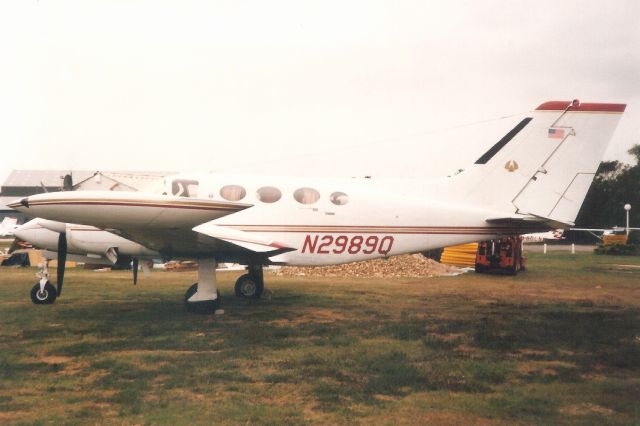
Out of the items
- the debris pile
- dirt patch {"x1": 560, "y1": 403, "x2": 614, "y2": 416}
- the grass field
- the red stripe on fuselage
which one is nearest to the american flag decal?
the red stripe on fuselage

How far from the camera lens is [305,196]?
11.1 m

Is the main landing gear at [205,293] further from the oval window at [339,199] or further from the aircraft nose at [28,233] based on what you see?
the aircraft nose at [28,233]

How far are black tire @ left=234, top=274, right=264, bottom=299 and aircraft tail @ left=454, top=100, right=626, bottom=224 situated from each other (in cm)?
516

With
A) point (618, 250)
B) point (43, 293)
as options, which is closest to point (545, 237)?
point (618, 250)

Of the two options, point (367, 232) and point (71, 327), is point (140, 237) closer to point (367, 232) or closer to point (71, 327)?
point (71, 327)

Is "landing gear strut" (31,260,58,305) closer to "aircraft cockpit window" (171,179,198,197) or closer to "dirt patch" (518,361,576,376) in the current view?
"aircraft cockpit window" (171,179,198,197)

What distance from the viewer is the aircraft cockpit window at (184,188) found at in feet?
35.0

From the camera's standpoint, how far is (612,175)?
55500mm

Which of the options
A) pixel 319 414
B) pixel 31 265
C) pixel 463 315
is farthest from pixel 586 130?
pixel 31 265

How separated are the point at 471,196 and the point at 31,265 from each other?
1915cm

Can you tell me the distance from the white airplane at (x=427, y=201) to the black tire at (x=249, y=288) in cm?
155

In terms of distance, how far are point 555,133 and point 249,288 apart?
7.64 m

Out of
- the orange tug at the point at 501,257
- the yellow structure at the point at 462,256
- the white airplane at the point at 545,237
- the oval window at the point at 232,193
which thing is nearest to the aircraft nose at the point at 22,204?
the oval window at the point at 232,193

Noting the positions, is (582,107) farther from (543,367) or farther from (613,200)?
(613,200)
